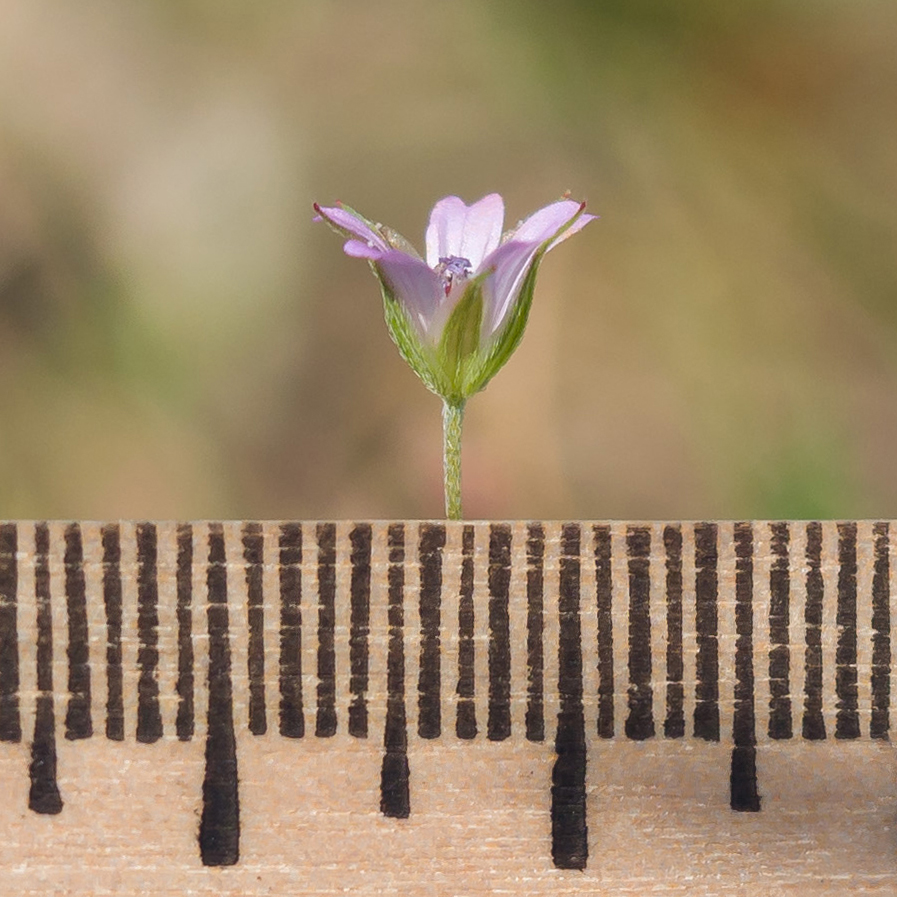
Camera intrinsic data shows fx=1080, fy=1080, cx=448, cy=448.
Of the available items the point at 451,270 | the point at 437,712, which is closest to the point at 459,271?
the point at 451,270

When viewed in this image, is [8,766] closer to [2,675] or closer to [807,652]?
[2,675]

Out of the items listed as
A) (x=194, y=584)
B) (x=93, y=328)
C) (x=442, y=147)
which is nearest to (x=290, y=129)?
(x=442, y=147)

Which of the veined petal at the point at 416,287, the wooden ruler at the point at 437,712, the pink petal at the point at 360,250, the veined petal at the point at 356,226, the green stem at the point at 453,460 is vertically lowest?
the wooden ruler at the point at 437,712

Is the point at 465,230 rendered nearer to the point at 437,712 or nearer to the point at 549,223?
the point at 549,223

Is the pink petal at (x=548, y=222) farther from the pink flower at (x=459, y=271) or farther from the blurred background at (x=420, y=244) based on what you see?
the blurred background at (x=420, y=244)

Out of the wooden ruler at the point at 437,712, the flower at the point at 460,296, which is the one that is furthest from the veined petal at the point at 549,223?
the wooden ruler at the point at 437,712

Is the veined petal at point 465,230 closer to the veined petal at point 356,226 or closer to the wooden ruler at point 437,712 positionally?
the veined petal at point 356,226

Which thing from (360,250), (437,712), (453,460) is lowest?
(437,712)

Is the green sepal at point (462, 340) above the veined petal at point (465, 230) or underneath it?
underneath

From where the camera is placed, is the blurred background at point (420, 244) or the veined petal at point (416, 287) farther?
the blurred background at point (420, 244)
